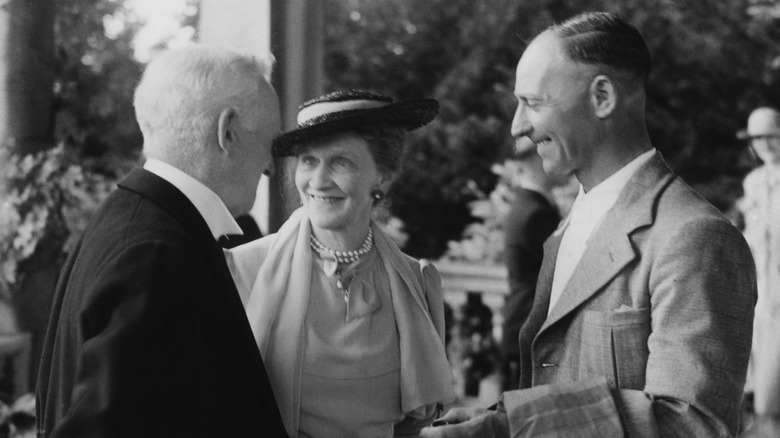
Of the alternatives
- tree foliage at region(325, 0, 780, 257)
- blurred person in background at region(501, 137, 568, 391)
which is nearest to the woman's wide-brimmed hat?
blurred person in background at region(501, 137, 568, 391)

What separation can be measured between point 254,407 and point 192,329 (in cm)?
19

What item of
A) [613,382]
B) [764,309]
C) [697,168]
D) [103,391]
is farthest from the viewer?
[697,168]

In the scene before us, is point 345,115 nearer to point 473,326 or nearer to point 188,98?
point 188,98

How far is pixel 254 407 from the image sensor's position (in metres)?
1.71

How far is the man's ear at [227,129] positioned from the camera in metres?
1.79

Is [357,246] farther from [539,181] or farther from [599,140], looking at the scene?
[539,181]

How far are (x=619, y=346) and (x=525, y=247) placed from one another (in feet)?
8.28

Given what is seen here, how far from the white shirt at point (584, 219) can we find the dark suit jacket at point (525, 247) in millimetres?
2201

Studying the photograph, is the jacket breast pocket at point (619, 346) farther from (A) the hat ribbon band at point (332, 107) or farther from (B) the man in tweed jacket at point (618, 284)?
(A) the hat ribbon band at point (332, 107)

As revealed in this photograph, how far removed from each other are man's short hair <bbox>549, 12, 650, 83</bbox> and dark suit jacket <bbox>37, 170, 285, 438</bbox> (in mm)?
723

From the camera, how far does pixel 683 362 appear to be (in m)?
1.55

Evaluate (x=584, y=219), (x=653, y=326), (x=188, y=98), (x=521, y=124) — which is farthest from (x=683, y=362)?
(x=188, y=98)

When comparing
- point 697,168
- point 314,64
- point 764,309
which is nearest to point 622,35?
point 314,64

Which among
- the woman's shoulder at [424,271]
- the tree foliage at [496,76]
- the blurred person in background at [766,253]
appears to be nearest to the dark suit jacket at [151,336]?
the woman's shoulder at [424,271]
